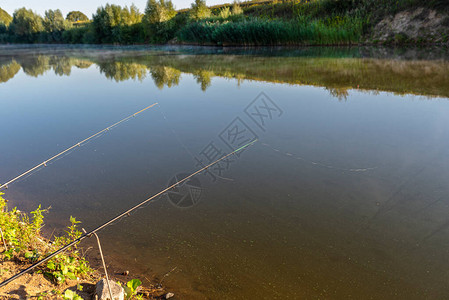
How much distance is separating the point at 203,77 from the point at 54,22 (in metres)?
65.7

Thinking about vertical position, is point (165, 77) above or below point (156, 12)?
below

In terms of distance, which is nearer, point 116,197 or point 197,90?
point 116,197

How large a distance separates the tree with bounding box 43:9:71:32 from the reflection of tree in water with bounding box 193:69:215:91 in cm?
6241

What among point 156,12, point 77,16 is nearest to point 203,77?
point 156,12

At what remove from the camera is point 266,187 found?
152 inches

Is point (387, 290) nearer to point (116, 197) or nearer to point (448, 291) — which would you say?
point (448, 291)

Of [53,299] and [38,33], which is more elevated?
[38,33]

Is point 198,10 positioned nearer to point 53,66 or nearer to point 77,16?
point 53,66

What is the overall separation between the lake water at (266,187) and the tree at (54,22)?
65.7m

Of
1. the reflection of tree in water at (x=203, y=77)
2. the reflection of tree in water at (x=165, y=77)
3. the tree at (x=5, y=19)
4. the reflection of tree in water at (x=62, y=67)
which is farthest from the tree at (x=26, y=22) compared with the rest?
the reflection of tree in water at (x=203, y=77)

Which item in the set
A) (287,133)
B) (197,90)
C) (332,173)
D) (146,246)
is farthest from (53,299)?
(197,90)

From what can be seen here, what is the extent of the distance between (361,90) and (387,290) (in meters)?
7.09

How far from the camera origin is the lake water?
256 cm

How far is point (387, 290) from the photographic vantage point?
2.33 meters
